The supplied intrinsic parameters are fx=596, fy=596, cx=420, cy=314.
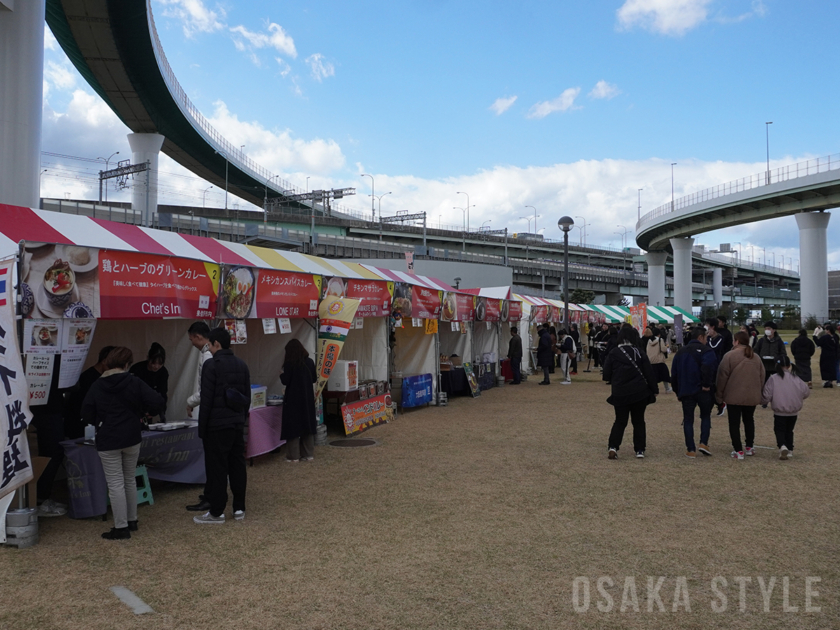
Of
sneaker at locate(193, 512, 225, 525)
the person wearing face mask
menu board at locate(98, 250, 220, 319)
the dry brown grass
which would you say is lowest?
the dry brown grass

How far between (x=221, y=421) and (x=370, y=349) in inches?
257

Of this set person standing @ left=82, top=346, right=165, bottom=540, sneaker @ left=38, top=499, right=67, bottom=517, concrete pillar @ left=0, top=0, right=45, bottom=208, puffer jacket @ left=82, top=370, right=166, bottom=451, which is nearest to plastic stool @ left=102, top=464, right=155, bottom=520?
sneaker @ left=38, top=499, right=67, bottom=517

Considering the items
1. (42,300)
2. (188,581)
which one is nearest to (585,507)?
(188,581)

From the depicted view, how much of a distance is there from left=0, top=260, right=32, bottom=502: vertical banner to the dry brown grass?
66cm

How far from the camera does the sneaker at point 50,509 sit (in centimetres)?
546

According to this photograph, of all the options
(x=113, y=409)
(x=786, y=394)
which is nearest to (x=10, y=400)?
(x=113, y=409)

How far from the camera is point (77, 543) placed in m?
4.86

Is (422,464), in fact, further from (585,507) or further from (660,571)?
(660,571)

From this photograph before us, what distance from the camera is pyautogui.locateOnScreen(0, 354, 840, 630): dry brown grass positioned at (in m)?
3.69

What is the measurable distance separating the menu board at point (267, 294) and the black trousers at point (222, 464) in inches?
81.1

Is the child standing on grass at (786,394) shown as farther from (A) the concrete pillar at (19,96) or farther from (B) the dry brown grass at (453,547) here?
(A) the concrete pillar at (19,96)

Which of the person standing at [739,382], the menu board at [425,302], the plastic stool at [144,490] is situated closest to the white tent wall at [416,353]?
the menu board at [425,302]

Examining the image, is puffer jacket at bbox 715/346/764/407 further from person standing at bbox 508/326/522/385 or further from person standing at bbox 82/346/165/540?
person standing at bbox 508/326/522/385

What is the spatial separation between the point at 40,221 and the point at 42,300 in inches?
90.8
